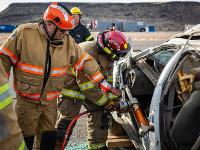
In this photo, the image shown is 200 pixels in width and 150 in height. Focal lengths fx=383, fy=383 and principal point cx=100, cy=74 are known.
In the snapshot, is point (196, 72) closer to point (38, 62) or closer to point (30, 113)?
point (38, 62)

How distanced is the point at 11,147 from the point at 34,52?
74.7 inches

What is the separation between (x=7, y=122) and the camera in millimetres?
1897

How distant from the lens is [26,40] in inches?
148

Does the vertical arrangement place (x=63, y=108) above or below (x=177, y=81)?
below

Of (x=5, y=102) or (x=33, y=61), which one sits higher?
(x=5, y=102)

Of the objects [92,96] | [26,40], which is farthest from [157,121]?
[26,40]

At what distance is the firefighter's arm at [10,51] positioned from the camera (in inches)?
146

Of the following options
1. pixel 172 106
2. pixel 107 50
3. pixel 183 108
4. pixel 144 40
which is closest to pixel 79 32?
pixel 107 50

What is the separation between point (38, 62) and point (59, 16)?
501 millimetres

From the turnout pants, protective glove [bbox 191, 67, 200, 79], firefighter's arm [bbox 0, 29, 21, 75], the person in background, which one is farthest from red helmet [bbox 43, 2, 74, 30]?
the person in background

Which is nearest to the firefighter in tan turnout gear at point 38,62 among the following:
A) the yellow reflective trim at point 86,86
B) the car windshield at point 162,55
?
the yellow reflective trim at point 86,86

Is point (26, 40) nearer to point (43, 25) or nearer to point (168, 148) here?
point (43, 25)

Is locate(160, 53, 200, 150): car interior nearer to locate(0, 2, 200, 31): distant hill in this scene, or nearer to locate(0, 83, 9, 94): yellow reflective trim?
locate(0, 83, 9, 94): yellow reflective trim

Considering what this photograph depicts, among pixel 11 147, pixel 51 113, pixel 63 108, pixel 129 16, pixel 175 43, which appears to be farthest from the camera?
pixel 129 16
